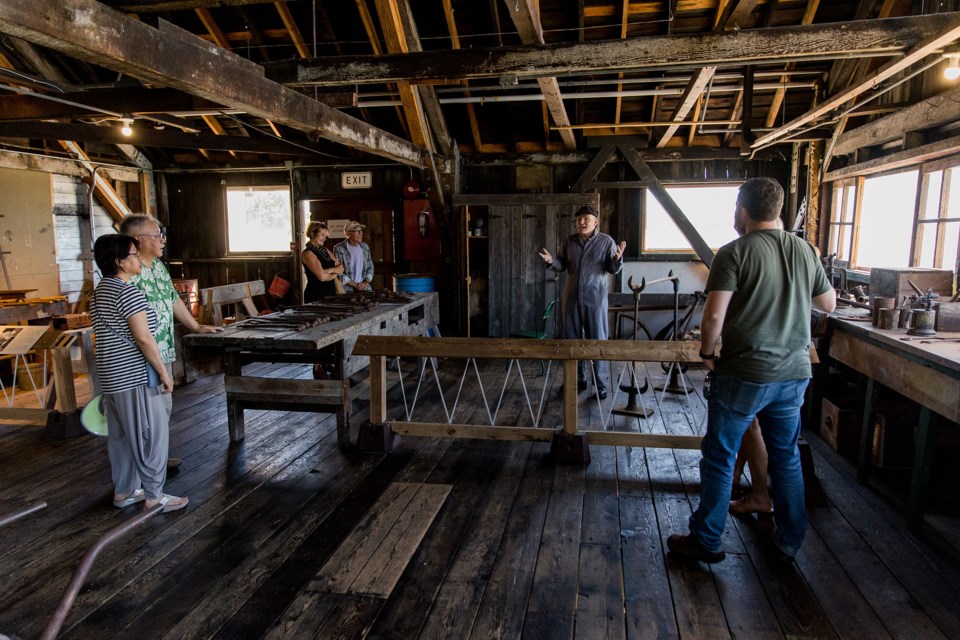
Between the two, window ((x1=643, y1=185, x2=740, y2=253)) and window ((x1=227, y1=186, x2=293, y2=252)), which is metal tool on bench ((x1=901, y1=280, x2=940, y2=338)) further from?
window ((x1=227, y1=186, x2=293, y2=252))

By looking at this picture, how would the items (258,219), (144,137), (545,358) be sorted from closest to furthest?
(545,358), (144,137), (258,219)

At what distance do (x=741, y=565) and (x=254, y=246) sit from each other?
29.8 ft

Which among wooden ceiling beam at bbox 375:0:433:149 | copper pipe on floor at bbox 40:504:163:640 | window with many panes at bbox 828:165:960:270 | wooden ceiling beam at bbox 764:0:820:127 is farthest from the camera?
wooden ceiling beam at bbox 764:0:820:127

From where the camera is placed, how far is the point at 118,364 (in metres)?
3.43

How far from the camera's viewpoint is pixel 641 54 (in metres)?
4.50

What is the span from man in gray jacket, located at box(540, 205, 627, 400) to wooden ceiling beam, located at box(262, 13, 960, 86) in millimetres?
1698

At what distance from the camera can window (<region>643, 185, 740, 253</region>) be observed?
8898 mm

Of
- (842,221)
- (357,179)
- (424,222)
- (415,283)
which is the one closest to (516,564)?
(415,283)

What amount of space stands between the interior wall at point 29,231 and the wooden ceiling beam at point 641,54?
5.29m

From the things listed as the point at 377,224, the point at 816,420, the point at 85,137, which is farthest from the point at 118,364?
the point at 377,224

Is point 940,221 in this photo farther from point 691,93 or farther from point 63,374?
point 63,374

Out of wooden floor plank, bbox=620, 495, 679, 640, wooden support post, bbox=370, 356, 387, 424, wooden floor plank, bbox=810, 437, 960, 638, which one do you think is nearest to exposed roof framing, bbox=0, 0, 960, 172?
wooden support post, bbox=370, 356, 387, 424

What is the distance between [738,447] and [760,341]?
488 mm

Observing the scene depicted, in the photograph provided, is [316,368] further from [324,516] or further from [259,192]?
[259,192]
